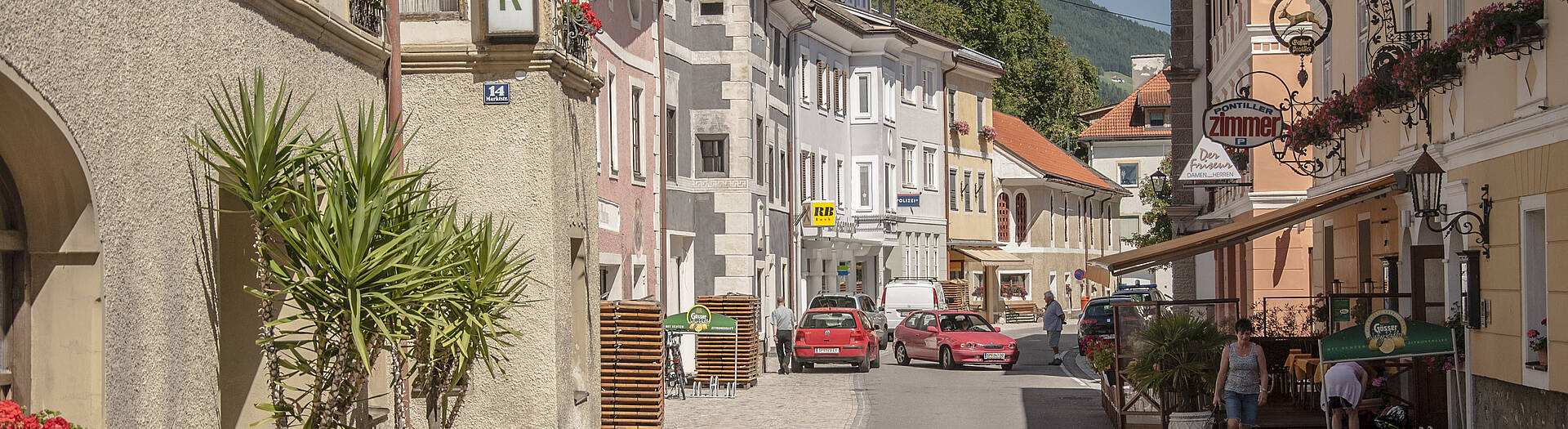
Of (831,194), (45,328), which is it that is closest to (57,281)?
(45,328)

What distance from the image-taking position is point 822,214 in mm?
→ 43875

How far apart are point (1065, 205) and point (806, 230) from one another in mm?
29706

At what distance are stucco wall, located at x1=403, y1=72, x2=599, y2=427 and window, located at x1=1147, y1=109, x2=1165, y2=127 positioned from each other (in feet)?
232

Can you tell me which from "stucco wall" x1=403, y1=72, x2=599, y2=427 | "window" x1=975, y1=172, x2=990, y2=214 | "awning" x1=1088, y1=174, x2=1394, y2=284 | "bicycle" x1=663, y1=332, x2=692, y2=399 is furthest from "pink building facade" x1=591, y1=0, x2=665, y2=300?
"window" x1=975, y1=172, x2=990, y2=214

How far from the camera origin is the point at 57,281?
6723 millimetres

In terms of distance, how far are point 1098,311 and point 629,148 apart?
1478 centimetres

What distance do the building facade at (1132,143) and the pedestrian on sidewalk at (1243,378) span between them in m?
65.3

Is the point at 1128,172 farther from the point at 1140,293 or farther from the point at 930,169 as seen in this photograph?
the point at 1140,293

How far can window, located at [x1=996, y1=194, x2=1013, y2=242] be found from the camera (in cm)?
6606

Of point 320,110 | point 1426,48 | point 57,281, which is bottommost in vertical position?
point 57,281

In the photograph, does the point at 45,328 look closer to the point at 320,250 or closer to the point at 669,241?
the point at 320,250

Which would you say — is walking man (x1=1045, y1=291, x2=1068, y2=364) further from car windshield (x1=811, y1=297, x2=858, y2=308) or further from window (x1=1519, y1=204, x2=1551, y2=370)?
window (x1=1519, y1=204, x2=1551, y2=370)

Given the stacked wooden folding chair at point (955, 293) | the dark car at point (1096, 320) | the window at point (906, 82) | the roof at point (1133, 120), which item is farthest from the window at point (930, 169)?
the roof at point (1133, 120)

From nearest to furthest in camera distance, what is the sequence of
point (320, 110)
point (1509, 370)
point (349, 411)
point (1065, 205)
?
1. point (349, 411)
2. point (320, 110)
3. point (1509, 370)
4. point (1065, 205)
